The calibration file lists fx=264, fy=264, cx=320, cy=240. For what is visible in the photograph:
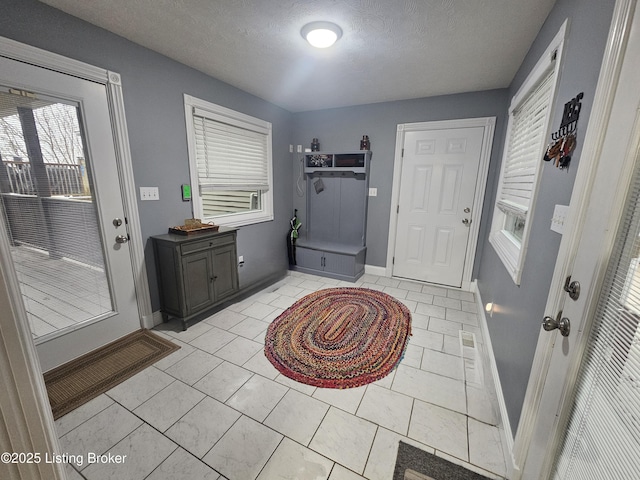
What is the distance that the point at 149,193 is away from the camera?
2.38 metres

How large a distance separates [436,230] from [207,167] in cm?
296

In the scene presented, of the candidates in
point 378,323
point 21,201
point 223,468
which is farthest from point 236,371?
point 21,201

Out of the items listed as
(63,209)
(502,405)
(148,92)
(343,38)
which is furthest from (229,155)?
(502,405)

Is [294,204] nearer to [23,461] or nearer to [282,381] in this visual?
[282,381]

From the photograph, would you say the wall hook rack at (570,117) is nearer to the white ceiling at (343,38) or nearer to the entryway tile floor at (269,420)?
the white ceiling at (343,38)

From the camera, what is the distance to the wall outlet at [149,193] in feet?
7.63

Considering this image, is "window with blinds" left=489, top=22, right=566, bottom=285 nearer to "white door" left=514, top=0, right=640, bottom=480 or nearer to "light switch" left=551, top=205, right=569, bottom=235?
"light switch" left=551, top=205, right=569, bottom=235

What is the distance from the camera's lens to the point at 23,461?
1.79 ft

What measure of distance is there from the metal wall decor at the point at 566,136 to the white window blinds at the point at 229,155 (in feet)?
9.46

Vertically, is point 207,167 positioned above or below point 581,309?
above

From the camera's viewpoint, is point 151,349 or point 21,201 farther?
point 151,349

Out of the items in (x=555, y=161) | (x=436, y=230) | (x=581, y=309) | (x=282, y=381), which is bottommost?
(x=282, y=381)

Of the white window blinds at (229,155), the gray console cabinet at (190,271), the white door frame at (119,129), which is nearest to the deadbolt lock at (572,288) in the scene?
the gray console cabinet at (190,271)

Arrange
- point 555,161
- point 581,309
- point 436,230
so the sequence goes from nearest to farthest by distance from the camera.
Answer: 1. point 581,309
2. point 555,161
3. point 436,230
